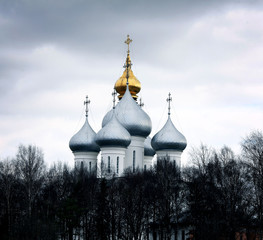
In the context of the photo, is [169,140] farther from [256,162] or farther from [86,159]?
[256,162]

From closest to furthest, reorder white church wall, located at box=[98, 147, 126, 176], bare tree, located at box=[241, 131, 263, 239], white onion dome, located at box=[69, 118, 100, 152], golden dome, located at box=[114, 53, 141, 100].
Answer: bare tree, located at box=[241, 131, 263, 239], white church wall, located at box=[98, 147, 126, 176], white onion dome, located at box=[69, 118, 100, 152], golden dome, located at box=[114, 53, 141, 100]

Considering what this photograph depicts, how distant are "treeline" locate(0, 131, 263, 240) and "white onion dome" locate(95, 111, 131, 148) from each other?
4.21m

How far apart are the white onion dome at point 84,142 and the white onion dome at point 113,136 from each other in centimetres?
324

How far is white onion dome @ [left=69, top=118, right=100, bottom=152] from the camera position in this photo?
54.5 meters

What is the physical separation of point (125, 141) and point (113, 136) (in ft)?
3.80

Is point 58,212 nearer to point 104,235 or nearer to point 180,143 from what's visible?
point 104,235

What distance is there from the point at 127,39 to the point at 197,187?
24.4m

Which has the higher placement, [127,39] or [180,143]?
[127,39]

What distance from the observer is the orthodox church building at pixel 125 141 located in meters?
50.8

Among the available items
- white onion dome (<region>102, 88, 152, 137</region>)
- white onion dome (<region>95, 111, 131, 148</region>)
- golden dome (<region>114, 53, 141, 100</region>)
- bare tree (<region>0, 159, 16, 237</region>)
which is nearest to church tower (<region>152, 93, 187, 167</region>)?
white onion dome (<region>102, 88, 152, 137</region>)

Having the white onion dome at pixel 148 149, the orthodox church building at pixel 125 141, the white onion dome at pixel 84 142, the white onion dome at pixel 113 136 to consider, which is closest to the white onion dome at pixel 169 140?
the orthodox church building at pixel 125 141

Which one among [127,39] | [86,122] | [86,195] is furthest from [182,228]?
[127,39]

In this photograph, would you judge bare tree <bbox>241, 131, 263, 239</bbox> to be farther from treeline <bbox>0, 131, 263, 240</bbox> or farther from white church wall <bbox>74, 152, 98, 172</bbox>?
white church wall <bbox>74, 152, 98, 172</bbox>

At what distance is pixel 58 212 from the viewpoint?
39.2 meters
